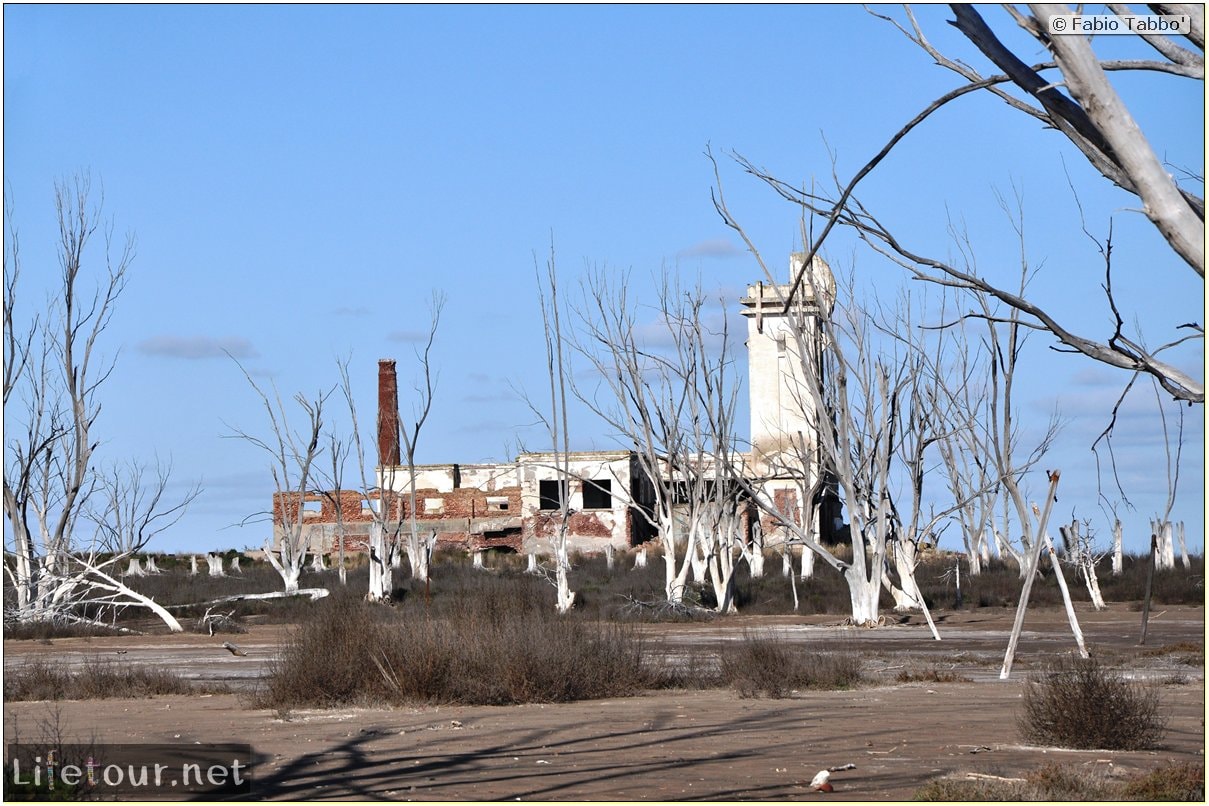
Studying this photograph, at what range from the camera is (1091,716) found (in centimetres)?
1016

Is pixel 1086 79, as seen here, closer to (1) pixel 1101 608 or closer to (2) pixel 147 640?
(2) pixel 147 640

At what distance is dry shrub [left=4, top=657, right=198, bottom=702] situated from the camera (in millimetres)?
15805

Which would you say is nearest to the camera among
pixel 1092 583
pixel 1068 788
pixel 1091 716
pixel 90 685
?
pixel 1068 788

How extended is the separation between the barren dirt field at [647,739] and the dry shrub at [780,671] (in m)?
0.27

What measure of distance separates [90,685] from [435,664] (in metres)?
4.77

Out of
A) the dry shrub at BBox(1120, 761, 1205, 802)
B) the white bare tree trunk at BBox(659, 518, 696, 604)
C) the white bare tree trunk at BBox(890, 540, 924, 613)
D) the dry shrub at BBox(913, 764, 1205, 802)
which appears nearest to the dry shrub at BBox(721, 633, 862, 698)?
the dry shrub at BBox(913, 764, 1205, 802)

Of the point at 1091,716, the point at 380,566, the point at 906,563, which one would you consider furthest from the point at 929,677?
the point at 380,566

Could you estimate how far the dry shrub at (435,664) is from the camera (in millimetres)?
13953

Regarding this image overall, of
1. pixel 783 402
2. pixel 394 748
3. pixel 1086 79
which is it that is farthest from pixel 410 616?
pixel 783 402

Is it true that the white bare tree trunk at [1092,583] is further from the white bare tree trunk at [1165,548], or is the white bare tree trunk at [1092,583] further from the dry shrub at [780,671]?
the dry shrub at [780,671]

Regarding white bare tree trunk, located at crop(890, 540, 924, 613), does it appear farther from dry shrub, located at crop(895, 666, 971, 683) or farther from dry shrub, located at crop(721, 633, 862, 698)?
dry shrub, located at crop(721, 633, 862, 698)

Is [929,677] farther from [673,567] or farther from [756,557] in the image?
[756,557]

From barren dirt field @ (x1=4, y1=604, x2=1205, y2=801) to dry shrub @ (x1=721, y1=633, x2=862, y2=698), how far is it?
269 millimetres


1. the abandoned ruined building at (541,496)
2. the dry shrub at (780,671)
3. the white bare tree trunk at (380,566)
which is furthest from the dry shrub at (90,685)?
the abandoned ruined building at (541,496)
